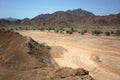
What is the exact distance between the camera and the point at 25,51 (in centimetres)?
2212

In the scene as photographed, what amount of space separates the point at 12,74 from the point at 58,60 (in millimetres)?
7999

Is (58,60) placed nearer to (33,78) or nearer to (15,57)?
(15,57)

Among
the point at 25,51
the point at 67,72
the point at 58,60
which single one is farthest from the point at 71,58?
the point at 67,72

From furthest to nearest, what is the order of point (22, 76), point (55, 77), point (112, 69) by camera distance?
point (112, 69), point (22, 76), point (55, 77)

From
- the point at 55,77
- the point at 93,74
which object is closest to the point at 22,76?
the point at 55,77

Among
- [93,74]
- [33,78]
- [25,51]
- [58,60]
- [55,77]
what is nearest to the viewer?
[55,77]

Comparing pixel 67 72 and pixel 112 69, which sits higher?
pixel 67 72

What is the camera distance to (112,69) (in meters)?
20.3

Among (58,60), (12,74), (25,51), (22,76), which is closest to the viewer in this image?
(22,76)

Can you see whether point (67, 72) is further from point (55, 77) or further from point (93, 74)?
point (93, 74)

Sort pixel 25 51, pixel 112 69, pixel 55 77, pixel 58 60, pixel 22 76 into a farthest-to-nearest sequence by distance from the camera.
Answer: pixel 58 60 → pixel 25 51 → pixel 112 69 → pixel 22 76 → pixel 55 77

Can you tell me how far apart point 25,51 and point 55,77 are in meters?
9.45

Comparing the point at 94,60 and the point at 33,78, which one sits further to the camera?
the point at 94,60

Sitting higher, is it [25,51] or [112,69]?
[25,51]
